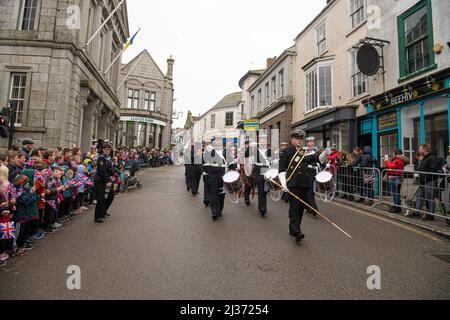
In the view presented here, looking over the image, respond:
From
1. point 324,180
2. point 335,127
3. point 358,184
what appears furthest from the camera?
point 335,127

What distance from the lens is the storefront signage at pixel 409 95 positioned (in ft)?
29.8

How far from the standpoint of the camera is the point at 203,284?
10.5ft

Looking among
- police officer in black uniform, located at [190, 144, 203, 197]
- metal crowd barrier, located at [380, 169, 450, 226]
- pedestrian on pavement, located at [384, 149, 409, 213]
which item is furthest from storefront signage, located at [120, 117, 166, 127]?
pedestrian on pavement, located at [384, 149, 409, 213]

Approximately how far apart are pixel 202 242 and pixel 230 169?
3.02m

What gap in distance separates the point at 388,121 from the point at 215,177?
28.4ft

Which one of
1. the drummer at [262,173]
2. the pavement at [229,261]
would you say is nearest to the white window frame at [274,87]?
the drummer at [262,173]

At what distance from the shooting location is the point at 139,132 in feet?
134

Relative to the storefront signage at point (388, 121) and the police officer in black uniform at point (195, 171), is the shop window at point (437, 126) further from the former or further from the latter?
the police officer in black uniform at point (195, 171)

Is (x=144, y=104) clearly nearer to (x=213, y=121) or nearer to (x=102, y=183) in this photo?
(x=213, y=121)

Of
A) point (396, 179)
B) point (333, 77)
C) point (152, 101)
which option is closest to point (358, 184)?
point (396, 179)

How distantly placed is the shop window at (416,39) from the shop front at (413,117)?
0.83m

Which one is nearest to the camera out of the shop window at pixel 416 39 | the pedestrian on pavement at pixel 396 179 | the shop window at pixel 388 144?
the pedestrian on pavement at pixel 396 179

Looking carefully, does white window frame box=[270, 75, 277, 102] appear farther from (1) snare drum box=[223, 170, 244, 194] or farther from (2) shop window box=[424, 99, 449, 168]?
(1) snare drum box=[223, 170, 244, 194]

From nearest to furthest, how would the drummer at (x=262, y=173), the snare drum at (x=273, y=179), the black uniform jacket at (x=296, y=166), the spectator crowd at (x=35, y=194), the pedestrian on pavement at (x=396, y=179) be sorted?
the spectator crowd at (x=35, y=194)
the black uniform jacket at (x=296, y=166)
the snare drum at (x=273, y=179)
the drummer at (x=262, y=173)
the pedestrian on pavement at (x=396, y=179)
